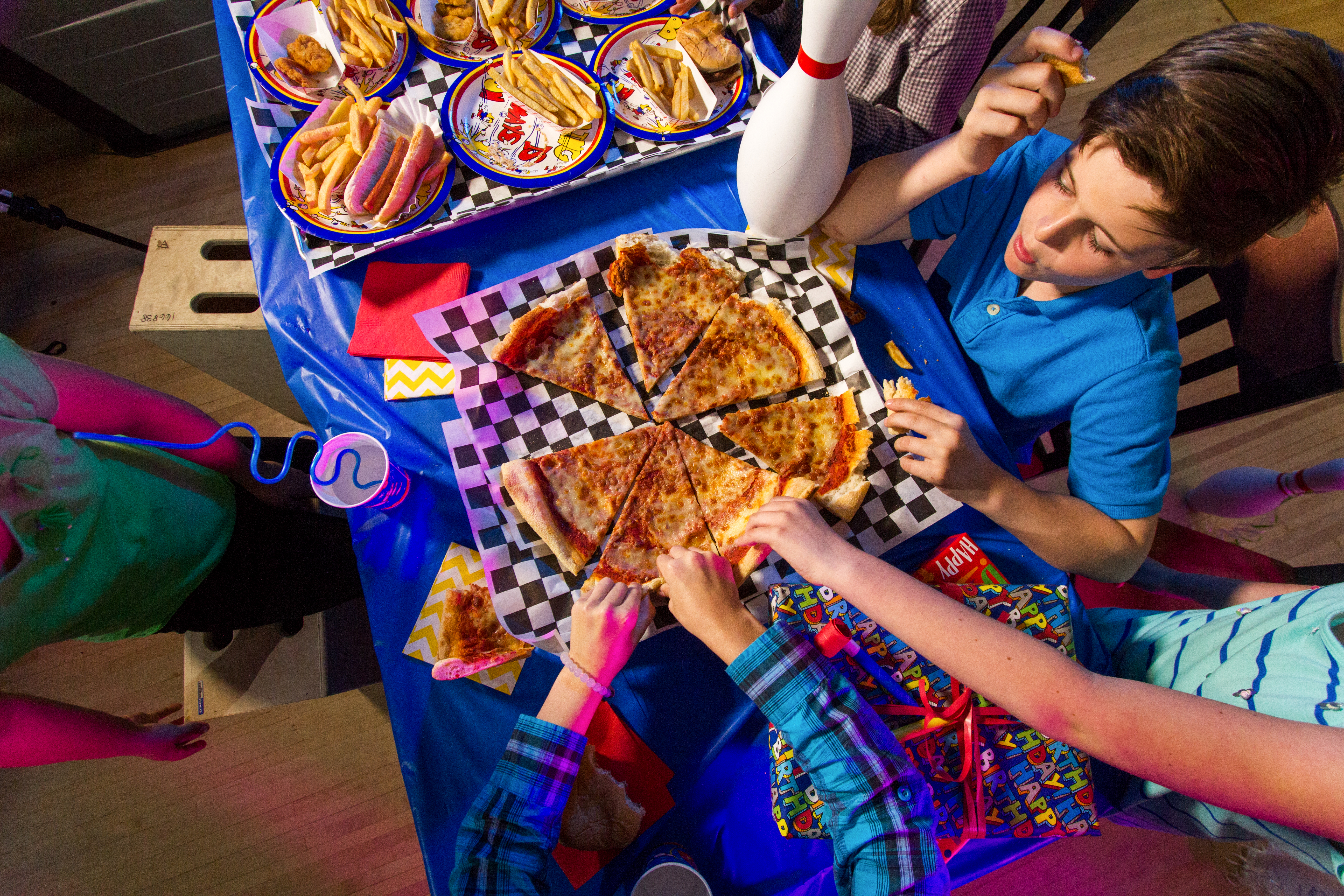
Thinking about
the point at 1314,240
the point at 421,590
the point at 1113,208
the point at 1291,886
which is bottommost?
the point at 1291,886

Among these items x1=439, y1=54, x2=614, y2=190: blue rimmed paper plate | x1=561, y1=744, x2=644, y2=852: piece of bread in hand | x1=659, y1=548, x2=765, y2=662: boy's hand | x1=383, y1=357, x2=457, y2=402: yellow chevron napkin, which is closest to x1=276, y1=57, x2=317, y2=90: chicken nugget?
x1=439, y1=54, x2=614, y2=190: blue rimmed paper plate

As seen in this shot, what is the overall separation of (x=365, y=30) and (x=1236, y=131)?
248 cm

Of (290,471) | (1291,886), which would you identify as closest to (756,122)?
(290,471)

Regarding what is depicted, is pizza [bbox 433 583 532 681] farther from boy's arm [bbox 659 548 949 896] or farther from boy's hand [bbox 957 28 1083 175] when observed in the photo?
boy's hand [bbox 957 28 1083 175]

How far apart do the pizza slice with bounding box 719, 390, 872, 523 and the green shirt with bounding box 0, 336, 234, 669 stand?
68.7 inches

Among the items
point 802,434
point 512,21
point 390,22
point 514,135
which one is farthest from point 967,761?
point 390,22

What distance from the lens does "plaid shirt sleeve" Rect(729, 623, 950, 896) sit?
53.1 inches

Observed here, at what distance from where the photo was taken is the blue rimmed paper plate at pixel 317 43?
211 cm

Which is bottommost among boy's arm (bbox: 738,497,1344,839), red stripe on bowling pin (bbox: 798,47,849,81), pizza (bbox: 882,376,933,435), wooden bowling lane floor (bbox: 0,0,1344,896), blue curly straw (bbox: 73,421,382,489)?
wooden bowling lane floor (bbox: 0,0,1344,896)

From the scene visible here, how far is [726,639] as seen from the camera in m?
1.54

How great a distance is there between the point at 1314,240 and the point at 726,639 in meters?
2.12

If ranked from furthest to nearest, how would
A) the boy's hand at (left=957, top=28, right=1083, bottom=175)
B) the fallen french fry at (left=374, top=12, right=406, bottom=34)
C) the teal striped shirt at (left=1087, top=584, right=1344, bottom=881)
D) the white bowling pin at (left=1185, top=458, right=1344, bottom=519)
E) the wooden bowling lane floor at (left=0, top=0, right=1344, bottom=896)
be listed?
the wooden bowling lane floor at (left=0, top=0, right=1344, bottom=896) < the white bowling pin at (left=1185, top=458, right=1344, bottom=519) < the fallen french fry at (left=374, top=12, right=406, bottom=34) < the boy's hand at (left=957, top=28, right=1083, bottom=175) < the teal striped shirt at (left=1087, top=584, right=1344, bottom=881)

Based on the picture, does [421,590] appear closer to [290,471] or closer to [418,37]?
[290,471]

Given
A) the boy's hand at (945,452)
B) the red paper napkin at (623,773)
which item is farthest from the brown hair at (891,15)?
the red paper napkin at (623,773)
